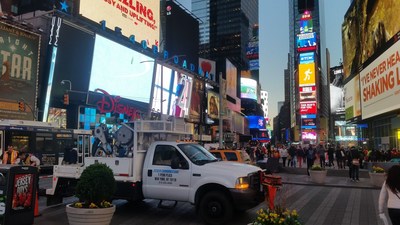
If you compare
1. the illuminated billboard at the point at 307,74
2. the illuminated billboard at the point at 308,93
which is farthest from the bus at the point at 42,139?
the illuminated billboard at the point at 308,93

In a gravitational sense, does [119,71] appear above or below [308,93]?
below

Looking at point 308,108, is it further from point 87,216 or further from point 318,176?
point 87,216

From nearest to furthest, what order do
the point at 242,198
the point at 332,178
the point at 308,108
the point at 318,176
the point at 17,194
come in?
the point at 17,194
the point at 242,198
the point at 318,176
the point at 332,178
the point at 308,108

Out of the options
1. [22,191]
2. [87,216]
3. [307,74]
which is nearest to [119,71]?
[22,191]

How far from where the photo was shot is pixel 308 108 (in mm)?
114938

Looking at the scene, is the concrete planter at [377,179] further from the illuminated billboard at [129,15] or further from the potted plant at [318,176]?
the illuminated billboard at [129,15]

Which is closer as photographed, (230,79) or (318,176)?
(318,176)

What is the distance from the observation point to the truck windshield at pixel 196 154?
32.8 feet

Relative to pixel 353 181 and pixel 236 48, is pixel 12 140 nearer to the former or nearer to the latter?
pixel 353 181

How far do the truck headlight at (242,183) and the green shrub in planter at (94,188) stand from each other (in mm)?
2995

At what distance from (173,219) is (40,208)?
429 cm

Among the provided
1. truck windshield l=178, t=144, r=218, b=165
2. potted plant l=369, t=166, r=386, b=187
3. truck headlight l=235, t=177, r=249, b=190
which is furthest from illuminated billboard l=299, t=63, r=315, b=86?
truck headlight l=235, t=177, r=249, b=190

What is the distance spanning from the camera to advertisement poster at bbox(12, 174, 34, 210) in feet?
26.2

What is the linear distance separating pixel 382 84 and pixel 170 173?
26.6 m
